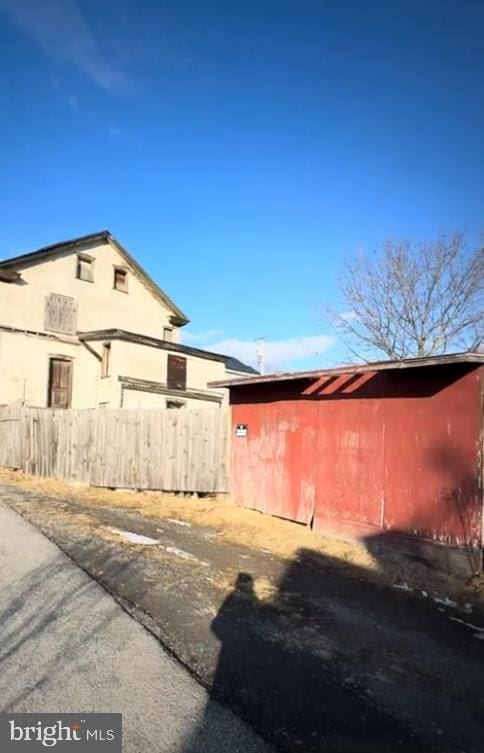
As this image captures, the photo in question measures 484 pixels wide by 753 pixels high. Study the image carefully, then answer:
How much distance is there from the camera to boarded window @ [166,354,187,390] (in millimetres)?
22906

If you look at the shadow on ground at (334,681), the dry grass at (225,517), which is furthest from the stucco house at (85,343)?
the shadow on ground at (334,681)

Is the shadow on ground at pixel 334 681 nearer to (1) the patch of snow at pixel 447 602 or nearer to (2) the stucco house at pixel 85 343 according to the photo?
(1) the patch of snow at pixel 447 602

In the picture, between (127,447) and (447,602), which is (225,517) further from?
(447,602)

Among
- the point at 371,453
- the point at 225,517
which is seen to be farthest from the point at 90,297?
the point at 371,453

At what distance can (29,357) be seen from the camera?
20953 mm

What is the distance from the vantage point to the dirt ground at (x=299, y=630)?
3178mm

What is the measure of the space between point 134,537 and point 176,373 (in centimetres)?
1600

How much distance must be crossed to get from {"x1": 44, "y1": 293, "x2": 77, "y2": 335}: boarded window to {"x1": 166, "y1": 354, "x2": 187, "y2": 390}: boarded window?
13.9 feet

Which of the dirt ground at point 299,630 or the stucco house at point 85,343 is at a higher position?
the stucco house at point 85,343

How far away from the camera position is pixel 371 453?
318 inches

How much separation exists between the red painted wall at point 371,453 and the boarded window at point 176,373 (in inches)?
488

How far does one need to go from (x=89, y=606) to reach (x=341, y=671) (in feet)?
7.09

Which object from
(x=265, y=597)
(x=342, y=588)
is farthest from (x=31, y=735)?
(x=342, y=588)

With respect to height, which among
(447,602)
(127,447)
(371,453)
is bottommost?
(447,602)
